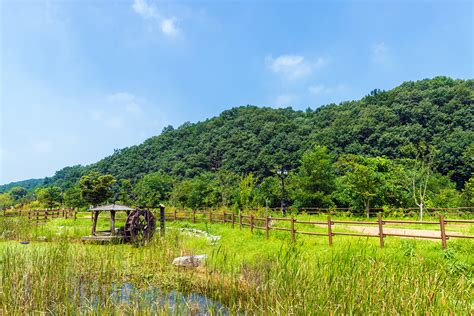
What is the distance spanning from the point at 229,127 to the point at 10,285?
57691 mm

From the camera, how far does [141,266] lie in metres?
6.24

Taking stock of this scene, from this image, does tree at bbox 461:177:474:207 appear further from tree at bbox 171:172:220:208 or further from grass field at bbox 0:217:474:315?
tree at bbox 171:172:220:208

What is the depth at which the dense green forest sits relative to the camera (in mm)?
22516

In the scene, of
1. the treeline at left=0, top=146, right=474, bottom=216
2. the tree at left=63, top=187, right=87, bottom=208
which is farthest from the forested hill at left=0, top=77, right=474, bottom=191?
the tree at left=63, top=187, right=87, bottom=208

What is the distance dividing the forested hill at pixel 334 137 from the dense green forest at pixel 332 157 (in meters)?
0.14

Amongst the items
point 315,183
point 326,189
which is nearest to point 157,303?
point 315,183

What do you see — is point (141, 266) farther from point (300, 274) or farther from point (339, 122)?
point (339, 122)

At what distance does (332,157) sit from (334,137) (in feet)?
32.4

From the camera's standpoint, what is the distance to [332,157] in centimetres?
3247

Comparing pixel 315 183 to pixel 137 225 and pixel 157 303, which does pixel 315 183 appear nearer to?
pixel 137 225

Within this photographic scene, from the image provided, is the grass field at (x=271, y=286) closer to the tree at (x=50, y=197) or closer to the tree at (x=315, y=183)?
the tree at (x=315, y=183)

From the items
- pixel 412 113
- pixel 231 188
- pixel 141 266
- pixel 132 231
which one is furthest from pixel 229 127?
pixel 141 266

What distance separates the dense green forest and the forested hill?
0.14 metres

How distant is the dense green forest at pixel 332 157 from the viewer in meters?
22.5
